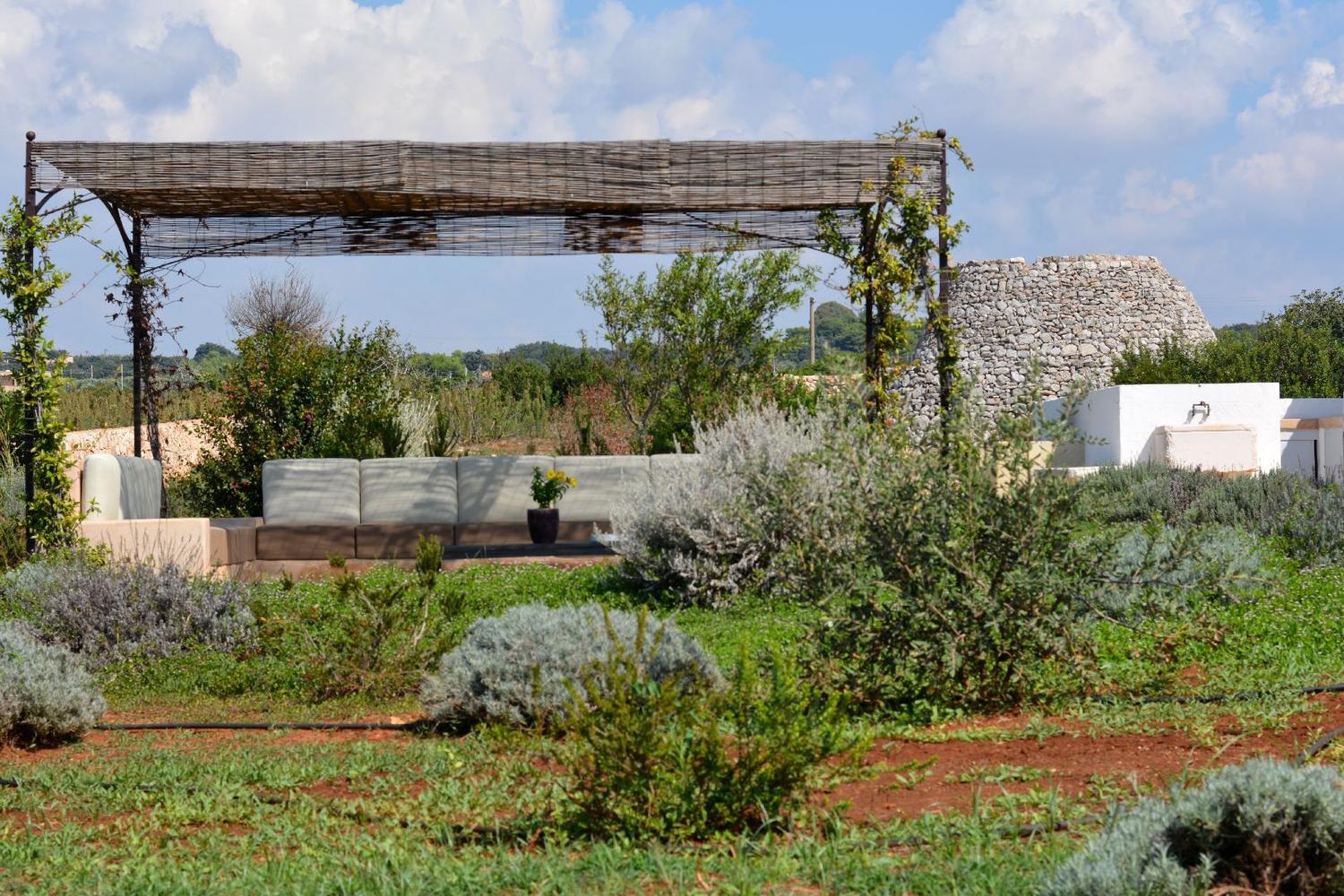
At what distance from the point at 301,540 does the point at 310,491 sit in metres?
0.85

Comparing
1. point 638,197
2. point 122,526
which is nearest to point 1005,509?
point 638,197

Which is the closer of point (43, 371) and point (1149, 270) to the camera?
point (43, 371)

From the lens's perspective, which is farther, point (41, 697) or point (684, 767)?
point (41, 697)

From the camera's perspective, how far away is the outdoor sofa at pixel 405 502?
10.9m

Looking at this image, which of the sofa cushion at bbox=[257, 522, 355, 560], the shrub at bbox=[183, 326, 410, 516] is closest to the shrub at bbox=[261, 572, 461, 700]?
the sofa cushion at bbox=[257, 522, 355, 560]

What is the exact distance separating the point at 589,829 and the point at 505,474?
8.62 m

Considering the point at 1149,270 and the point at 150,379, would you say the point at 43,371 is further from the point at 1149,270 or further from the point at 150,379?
the point at 1149,270

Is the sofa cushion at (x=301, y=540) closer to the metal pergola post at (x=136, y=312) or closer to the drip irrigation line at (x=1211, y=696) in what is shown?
the metal pergola post at (x=136, y=312)

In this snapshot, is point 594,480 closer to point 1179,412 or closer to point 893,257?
point 893,257

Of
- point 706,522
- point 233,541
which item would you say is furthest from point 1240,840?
point 233,541

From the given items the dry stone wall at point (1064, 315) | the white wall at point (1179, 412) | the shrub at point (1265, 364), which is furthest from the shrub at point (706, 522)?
the dry stone wall at point (1064, 315)

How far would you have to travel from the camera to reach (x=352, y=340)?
14062 mm

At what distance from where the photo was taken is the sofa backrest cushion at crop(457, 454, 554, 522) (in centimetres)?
1167

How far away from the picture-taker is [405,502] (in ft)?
38.3
